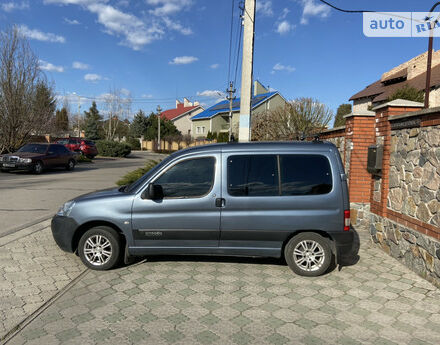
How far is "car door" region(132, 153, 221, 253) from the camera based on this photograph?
14.6 feet

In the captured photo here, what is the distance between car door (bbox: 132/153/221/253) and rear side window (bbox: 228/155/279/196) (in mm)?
204

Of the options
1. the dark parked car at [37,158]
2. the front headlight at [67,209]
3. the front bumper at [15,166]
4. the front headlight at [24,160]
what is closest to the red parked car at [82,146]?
the dark parked car at [37,158]

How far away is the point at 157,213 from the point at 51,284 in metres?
1.57

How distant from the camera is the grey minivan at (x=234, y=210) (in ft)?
14.6

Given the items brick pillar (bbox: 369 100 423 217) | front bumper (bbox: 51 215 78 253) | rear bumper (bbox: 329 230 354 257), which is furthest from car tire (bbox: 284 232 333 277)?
front bumper (bbox: 51 215 78 253)

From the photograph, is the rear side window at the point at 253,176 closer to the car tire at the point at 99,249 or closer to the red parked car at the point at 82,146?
the car tire at the point at 99,249

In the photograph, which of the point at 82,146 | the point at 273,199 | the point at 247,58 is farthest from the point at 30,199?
the point at 82,146

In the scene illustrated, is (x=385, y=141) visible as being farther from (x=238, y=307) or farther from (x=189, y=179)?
(x=238, y=307)

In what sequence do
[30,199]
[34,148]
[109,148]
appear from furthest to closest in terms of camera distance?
[109,148] < [34,148] < [30,199]

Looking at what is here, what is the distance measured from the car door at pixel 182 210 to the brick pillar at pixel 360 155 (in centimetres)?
362

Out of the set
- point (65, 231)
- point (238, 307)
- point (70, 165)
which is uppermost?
point (70, 165)

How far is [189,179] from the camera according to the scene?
4547 mm

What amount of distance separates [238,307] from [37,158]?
16.0 meters

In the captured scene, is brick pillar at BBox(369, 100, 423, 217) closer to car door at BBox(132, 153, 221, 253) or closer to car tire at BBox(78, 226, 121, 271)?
car door at BBox(132, 153, 221, 253)
